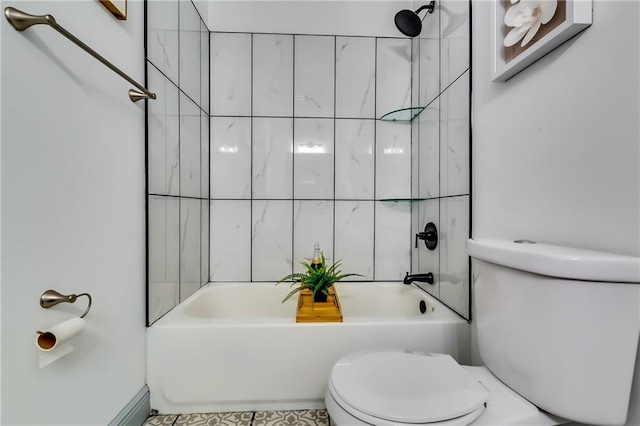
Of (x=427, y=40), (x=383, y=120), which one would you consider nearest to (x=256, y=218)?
(x=383, y=120)

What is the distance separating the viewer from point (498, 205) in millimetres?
1104

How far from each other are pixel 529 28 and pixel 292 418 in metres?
1.54

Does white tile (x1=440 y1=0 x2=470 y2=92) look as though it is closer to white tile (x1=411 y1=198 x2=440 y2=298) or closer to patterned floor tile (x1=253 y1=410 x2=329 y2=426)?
white tile (x1=411 y1=198 x2=440 y2=298)

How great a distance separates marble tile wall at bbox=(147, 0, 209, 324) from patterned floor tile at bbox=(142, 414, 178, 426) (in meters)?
0.37

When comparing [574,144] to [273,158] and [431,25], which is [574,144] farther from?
[273,158]

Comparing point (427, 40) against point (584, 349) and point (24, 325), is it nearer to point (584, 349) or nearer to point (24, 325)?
point (584, 349)

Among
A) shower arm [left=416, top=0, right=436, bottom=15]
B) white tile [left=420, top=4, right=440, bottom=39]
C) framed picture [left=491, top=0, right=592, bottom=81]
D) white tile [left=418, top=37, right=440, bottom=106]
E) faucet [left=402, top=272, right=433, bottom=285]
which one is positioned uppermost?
shower arm [left=416, top=0, right=436, bottom=15]

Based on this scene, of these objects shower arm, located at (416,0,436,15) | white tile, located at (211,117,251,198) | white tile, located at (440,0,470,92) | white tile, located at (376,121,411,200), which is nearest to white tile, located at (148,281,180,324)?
white tile, located at (211,117,251,198)

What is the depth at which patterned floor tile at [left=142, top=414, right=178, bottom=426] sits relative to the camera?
1175 mm

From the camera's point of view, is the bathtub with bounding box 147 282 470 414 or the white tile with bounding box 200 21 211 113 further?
the white tile with bounding box 200 21 211 113

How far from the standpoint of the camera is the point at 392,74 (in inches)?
76.0

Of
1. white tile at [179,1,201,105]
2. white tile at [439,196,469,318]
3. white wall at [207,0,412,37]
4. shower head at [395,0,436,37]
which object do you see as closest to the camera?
white tile at [439,196,469,318]

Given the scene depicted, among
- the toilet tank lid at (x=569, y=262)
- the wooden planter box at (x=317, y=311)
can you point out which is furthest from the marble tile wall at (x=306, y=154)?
the toilet tank lid at (x=569, y=262)

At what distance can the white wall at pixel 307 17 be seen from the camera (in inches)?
73.7
